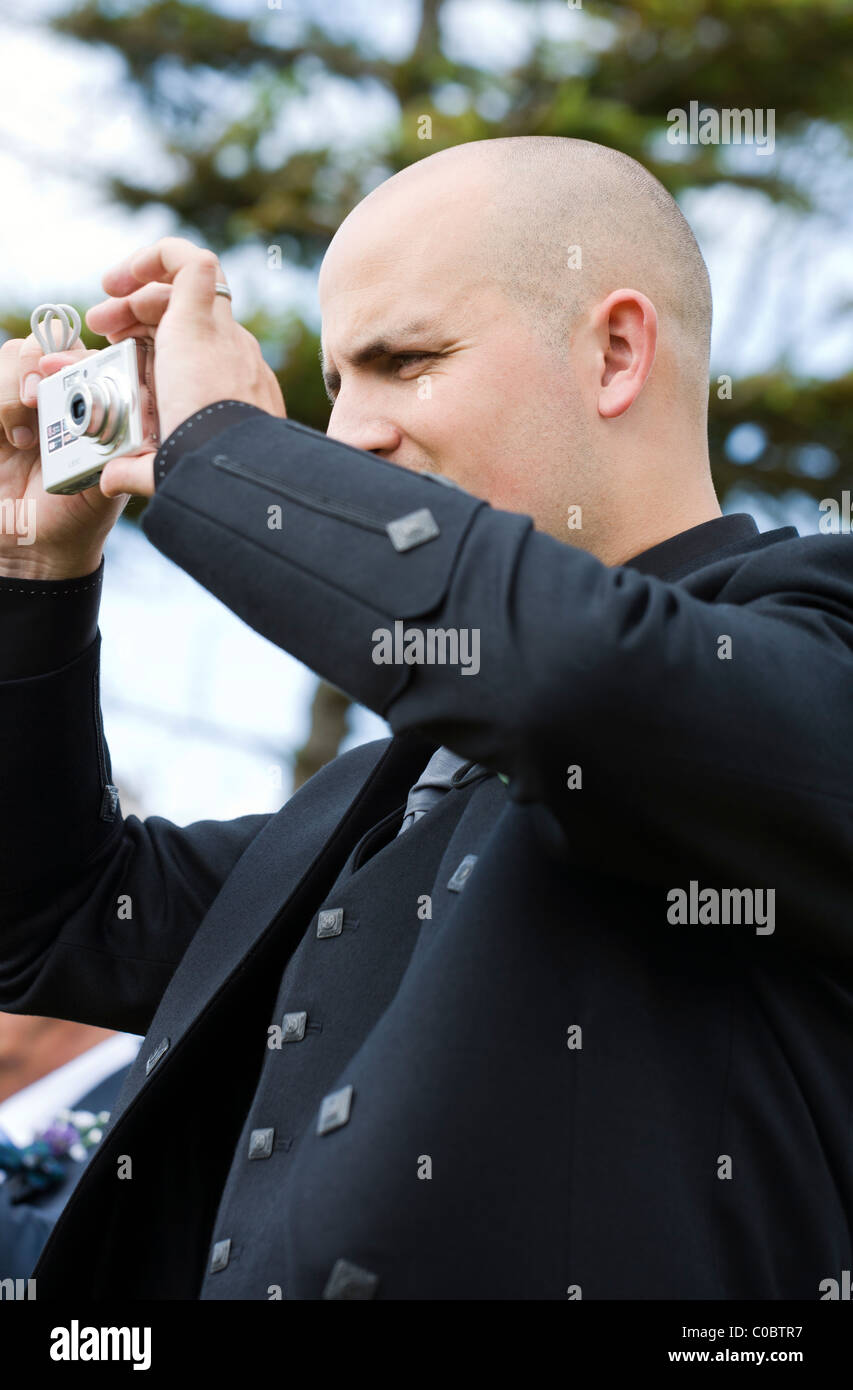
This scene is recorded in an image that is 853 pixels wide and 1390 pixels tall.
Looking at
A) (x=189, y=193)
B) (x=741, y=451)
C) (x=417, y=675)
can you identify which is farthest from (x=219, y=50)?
(x=417, y=675)

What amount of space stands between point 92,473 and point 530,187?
2.51ft

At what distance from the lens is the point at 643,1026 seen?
54.7 inches

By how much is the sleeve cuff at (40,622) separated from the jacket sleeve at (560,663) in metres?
0.67

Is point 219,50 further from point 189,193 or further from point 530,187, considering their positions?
point 530,187

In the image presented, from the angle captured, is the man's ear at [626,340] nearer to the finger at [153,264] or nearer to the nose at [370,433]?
the nose at [370,433]

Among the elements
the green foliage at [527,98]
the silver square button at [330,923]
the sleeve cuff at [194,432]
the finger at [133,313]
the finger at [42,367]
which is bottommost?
the silver square button at [330,923]

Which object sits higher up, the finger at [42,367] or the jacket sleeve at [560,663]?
the finger at [42,367]

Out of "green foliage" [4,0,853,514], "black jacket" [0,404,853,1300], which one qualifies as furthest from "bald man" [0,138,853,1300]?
"green foliage" [4,0,853,514]

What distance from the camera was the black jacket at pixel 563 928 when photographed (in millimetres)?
1279

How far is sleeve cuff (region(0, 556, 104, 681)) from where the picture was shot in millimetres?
2057

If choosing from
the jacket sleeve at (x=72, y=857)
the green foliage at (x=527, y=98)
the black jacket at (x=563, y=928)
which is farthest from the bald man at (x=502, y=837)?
the green foliage at (x=527, y=98)

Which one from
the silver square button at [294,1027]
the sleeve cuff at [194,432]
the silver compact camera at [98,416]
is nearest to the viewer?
the sleeve cuff at [194,432]

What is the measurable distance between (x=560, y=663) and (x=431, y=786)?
0.63m

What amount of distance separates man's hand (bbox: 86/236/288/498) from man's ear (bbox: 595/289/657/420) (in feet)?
1.67
